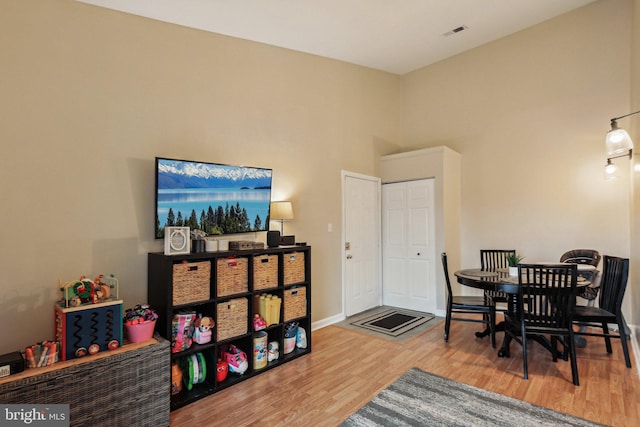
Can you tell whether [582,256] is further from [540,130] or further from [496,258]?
[540,130]

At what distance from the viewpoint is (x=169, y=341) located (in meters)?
2.33

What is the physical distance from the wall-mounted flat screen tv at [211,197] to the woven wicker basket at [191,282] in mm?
443

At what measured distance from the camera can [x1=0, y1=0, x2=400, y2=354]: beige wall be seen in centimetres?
226

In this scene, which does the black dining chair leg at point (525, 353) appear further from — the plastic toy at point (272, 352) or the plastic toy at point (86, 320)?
the plastic toy at point (86, 320)

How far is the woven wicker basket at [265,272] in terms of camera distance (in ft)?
10.0

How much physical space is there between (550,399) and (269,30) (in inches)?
166

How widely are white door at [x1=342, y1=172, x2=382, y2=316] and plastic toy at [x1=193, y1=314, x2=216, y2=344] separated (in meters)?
2.28

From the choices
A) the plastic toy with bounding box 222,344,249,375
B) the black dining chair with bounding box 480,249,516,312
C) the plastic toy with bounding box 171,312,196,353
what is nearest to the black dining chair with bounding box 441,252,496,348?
the black dining chair with bounding box 480,249,516,312

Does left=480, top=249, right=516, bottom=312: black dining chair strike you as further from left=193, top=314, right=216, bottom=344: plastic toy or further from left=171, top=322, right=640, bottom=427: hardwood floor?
left=193, top=314, right=216, bottom=344: plastic toy

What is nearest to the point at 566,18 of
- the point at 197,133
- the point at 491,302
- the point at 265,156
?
the point at 491,302

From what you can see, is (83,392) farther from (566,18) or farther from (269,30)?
(566,18)

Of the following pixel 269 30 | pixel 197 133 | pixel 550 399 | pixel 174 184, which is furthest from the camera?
pixel 269 30

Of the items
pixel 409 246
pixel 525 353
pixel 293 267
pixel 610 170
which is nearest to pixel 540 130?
pixel 610 170

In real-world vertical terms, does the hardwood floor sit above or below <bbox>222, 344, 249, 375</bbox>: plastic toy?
below
